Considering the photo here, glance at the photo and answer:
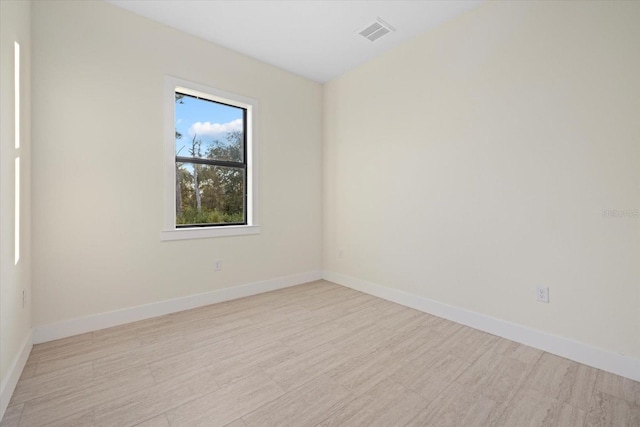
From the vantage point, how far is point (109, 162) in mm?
2500

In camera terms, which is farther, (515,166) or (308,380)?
(515,166)

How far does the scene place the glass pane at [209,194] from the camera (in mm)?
3051

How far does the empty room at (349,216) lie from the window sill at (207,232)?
3cm

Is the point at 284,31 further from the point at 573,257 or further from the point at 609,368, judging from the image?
the point at 609,368

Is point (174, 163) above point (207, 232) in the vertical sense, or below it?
above

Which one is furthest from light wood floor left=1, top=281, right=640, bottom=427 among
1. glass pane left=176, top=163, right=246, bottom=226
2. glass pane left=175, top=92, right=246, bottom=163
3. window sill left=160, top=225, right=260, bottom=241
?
glass pane left=175, top=92, right=246, bottom=163

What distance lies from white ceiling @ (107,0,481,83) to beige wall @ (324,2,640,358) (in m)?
0.22

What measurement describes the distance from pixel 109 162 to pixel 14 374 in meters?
1.61

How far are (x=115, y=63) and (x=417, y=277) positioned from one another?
3.46 meters

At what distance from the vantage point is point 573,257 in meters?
2.04

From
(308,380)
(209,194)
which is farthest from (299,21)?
(308,380)

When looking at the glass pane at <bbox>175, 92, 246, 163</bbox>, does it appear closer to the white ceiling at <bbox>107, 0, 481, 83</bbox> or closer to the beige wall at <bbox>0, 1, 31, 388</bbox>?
the white ceiling at <bbox>107, 0, 481, 83</bbox>

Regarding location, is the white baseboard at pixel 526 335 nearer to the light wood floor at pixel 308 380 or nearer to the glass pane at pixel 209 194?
the light wood floor at pixel 308 380

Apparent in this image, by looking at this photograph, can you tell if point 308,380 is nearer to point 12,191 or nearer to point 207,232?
point 207,232
